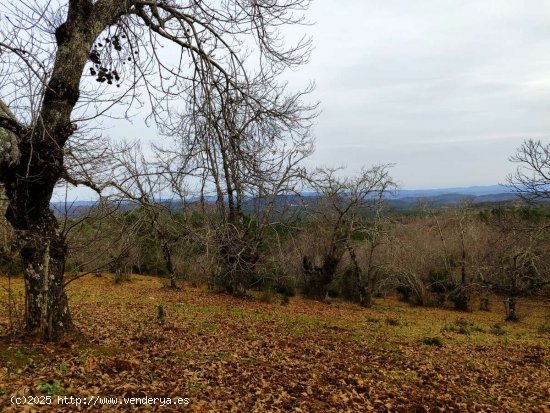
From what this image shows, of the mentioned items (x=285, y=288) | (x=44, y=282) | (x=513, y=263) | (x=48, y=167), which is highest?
(x=48, y=167)

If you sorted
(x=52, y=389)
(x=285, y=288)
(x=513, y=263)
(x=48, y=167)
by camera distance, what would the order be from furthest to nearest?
(x=285, y=288)
(x=513, y=263)
(x=48, y=167)
(x=52, y=389)

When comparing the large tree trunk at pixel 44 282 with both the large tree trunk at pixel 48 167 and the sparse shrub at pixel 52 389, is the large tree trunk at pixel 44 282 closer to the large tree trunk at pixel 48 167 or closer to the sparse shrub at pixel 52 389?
the large tree trunk at pixel 48 167

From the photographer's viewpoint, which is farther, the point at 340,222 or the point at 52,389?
the point at 340,222

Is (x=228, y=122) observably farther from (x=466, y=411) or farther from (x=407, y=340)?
(x=407, y=340)

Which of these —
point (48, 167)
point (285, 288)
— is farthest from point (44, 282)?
point (285, 288)

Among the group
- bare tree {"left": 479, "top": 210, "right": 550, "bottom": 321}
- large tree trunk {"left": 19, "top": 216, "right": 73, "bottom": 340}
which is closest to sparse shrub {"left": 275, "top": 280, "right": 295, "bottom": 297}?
bare tree {"left": 479, "top": 210, "right": 550, "bottom": 321}

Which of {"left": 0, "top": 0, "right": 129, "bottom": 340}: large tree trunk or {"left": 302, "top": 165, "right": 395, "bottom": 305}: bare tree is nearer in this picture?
{"left": 0, "top": 0, "right": 129, "bottom": 340}: large tree trunk

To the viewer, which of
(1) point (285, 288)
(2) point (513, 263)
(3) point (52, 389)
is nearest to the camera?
(3) point (52, 389)

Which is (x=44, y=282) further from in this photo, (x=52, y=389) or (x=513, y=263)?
(x=513, y=263)

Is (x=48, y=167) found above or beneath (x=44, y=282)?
above

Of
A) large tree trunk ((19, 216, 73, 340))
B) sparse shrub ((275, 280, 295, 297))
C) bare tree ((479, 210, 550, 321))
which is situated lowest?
sparse shrub ((275, 280, 295, 297))

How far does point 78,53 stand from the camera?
5.38m

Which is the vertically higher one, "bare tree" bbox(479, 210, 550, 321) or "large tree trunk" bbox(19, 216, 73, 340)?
"large tree trunk" bbox(19, 216, 73, 340)

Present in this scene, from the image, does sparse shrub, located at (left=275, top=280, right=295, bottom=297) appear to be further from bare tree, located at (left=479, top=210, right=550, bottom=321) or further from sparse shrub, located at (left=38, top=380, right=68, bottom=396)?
sparse shrub, located at (left=38, top=380, right=68, bottom=396)
